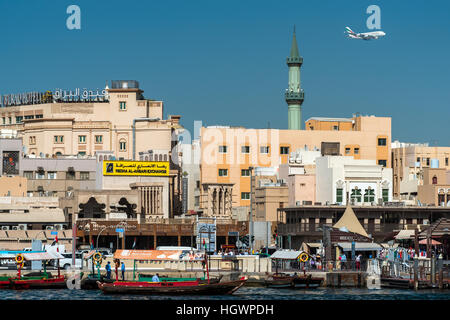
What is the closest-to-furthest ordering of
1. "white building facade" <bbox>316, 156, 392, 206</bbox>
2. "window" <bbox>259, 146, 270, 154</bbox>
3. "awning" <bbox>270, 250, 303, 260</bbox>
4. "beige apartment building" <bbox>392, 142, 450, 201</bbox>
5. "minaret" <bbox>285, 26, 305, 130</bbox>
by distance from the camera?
"awning" <bbox>270, 250, 303, 260</bbox>, "white building facade" <bbox>316, 156, 392, 206</bbox>, "window" <bbox>259, 146, 270, 154</bbox>, "beige apartment building" <bbox>392, 142, 450, 201</bbox>, "minaret" <bbox>285, 26, 305, 130</bbox>

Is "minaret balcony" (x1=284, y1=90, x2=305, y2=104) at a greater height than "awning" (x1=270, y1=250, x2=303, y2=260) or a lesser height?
greater

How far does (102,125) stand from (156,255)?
8564cm

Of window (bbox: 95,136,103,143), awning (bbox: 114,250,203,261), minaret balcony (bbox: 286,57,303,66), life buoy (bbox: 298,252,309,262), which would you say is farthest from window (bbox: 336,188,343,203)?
minaret balcony (bbox: 286,57,303,66)

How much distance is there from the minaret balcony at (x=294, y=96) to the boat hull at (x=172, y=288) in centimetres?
10743

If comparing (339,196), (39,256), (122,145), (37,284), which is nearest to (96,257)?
(39,256)

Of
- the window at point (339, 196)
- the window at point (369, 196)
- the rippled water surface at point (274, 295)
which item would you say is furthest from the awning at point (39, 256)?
the window at point (369, 196)

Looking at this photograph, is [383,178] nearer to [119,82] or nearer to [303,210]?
[303,210]

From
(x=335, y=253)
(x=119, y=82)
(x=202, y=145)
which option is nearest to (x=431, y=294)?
(x=335, y=253)

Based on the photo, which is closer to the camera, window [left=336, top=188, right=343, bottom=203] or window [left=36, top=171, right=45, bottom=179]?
window [left=336, top=188, right=343, bottom=203]

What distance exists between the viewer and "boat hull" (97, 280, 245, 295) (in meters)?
79.2

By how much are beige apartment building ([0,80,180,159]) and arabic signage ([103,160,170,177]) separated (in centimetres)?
2496

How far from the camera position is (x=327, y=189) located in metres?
130

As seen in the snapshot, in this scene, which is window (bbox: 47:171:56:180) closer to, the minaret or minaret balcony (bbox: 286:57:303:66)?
the minaret

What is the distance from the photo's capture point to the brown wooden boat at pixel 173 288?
79.2 metres
